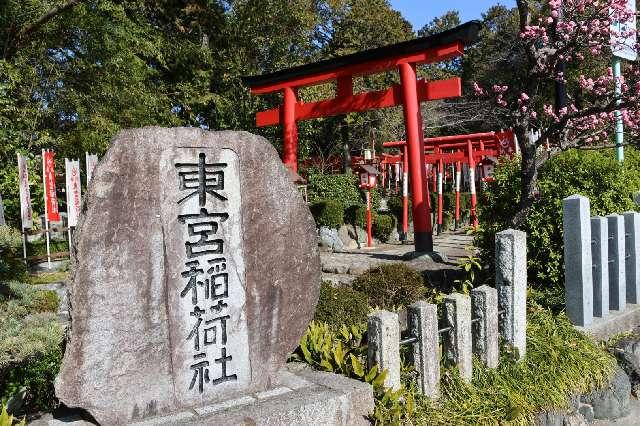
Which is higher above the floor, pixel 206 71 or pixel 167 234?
pixel 206 71

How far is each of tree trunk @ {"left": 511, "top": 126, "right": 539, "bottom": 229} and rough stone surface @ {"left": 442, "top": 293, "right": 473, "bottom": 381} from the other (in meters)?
2.68

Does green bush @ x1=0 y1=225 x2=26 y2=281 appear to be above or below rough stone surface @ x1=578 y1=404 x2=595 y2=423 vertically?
above

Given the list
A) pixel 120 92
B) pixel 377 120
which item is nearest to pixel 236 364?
pixel 120 92

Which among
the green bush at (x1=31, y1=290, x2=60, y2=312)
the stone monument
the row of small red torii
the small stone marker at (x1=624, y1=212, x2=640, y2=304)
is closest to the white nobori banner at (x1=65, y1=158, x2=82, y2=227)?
the green bush at (x1=31, y1=290, x2=60, y2=312)

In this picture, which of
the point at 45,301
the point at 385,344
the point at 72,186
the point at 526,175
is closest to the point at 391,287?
the point at 526,175

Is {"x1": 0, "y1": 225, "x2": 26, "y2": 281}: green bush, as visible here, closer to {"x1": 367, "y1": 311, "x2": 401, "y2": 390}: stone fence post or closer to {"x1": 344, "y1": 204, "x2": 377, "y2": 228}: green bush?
{"x1": 367, "y1": 311, "x2": 401, "y2": 390}: stone fence post

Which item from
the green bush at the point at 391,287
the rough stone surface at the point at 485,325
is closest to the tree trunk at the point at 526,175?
the green bush at the point at 391,287

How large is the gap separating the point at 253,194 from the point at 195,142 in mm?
460

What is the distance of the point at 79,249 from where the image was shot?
265cm

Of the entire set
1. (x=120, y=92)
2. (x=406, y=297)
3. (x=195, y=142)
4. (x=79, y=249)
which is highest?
(x=120, y=92)

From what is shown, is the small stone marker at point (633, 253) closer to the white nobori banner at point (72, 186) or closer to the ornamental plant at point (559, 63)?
the ornamental plant at point (559, 63)

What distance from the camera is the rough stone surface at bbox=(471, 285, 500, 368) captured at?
157 inches

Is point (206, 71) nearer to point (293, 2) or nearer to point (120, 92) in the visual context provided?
point (293, 2)

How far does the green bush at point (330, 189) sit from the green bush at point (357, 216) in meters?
0.84
